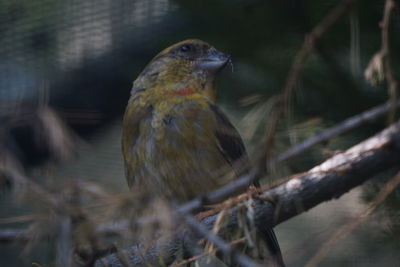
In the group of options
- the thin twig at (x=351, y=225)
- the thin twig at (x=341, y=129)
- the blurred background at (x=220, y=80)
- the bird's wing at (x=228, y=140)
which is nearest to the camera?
the thin twig at (x=341, y=129)

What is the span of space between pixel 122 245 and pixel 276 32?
70.8 inches

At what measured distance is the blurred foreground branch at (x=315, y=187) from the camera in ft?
7.12

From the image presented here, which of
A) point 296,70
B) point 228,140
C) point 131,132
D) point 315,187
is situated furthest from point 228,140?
point 296,70

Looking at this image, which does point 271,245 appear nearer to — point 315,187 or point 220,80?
point 315,187

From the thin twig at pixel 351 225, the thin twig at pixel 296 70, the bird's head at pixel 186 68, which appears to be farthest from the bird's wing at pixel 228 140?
the thin twig at pixel 296 70

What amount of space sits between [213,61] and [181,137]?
0.62 meters

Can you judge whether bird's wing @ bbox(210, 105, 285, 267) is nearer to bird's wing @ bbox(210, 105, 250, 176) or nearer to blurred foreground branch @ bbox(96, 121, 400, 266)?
bird's wing @ bbox(210, 105, 250, 176)

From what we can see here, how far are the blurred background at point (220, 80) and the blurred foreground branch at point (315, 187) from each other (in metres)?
0.12

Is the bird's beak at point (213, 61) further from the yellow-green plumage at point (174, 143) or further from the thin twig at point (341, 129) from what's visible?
the thin twig at point (341, 129)

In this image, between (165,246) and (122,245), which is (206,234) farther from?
(165,246)

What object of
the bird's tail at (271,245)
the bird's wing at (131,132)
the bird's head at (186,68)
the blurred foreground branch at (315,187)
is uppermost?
the blurred foreground branch at (315,187)

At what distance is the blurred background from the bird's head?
97 millimetres

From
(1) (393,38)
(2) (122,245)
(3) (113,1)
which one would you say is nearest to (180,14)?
(3) (113,1)

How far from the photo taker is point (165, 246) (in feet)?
8.45
